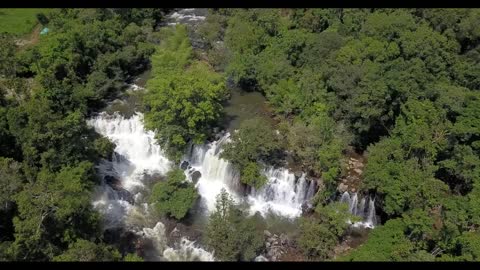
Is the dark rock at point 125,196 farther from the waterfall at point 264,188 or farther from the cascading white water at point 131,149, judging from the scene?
the waterfall at point 264,188

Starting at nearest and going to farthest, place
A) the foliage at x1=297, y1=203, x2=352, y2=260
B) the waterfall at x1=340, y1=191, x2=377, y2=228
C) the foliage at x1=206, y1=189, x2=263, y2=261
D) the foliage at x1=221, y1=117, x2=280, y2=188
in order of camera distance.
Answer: the foliage at x1=206, y1=189, x2=263, y2=261
the foliage at x1=297, y1=203, x2=352, y2=260
the waterfall at x1=340, y1=191, x2=377, y2=228
the foliage at x1=221, y1=117, x2=280, y2=188

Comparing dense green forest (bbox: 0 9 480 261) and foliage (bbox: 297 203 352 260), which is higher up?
dense green forest (bbox: 0 9 480 261)

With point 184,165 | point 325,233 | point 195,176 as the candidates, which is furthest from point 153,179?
point 325,233

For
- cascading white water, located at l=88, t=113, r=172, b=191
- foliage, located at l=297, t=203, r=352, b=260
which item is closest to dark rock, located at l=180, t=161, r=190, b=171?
cascading white water, located at l=88, t=113, r=172, b=191

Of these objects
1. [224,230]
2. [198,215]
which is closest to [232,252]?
[224,230]

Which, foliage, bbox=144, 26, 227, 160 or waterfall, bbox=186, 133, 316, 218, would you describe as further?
foliage, bbox=144, 26, 227, 160

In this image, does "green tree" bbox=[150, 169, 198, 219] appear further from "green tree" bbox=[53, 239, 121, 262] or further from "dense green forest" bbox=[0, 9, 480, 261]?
"green tree" bbox=[53, 239, 121, 262]

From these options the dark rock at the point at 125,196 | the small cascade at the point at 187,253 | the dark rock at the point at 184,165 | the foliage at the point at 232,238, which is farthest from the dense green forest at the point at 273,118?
the dark rock at the point at 125,196
